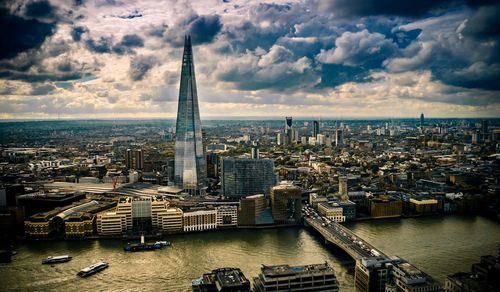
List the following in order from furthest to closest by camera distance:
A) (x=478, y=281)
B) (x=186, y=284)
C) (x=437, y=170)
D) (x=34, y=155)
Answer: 1. (x=34, y=155)
2. (x=437, y=170)
3. (x=186, y=284)
4. (x=478, y=281)

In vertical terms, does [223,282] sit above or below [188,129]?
below

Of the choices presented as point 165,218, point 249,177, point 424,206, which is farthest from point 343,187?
point 165,218

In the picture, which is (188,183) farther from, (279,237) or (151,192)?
(279,237)

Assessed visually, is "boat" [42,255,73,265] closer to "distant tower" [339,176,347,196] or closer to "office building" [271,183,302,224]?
"office building" [271,183,302,224]

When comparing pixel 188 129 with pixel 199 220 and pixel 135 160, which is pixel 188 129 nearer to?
pixel 199 220

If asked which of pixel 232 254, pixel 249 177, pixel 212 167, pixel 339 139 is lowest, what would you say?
pixel 232 254

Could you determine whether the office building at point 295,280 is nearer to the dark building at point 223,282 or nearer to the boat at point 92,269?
the dark building at point 223,282

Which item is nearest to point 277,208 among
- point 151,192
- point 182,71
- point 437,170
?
point 151,192
